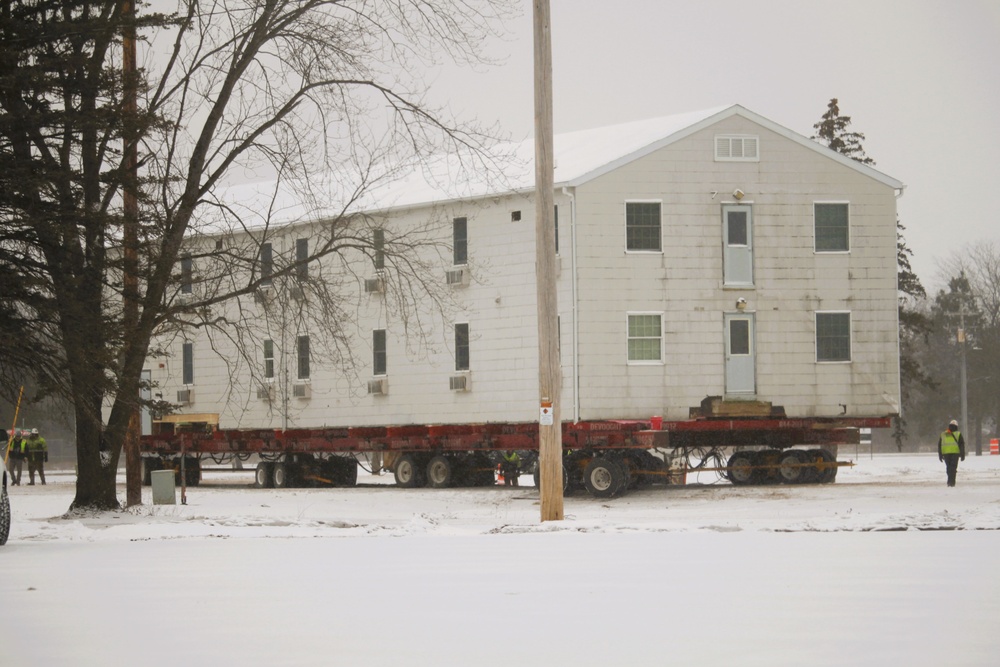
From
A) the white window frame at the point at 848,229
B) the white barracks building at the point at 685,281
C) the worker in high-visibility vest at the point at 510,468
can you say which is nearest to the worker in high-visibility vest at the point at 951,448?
the white barracks building at the point at 685,281

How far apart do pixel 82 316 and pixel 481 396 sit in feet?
49.7

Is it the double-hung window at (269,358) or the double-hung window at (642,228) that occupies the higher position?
the double-hung window at (642,228)

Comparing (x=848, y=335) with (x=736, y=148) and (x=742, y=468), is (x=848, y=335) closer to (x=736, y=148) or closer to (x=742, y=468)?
(x=742, y=468)

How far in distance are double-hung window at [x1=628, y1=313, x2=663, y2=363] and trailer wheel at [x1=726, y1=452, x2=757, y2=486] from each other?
293 cm

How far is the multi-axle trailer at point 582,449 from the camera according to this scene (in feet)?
95.3

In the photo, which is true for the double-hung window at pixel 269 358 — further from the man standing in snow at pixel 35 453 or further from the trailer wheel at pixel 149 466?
the man standing in snow at pixel 35 453

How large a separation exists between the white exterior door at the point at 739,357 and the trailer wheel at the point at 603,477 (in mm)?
3854

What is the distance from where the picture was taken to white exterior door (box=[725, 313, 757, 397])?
3119 centimetres

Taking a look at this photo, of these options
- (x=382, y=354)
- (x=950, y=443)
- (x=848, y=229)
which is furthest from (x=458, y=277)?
(x=950, y=443)

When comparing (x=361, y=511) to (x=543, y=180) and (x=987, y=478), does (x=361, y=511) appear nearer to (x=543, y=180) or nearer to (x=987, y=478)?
(x=543, y=180)

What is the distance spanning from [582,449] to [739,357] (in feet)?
14.3

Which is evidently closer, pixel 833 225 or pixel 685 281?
pixel 685 281

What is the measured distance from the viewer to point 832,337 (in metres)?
31.8

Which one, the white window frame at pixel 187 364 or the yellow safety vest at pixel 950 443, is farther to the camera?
the white window frame at pixel 187 364
